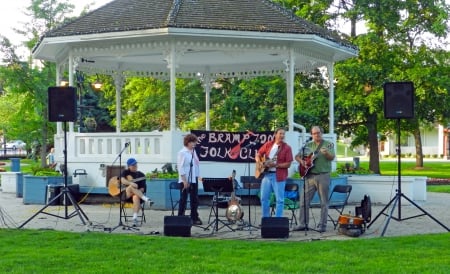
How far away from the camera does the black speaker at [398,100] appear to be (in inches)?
495

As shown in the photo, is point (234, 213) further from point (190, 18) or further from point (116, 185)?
point (190, 18)

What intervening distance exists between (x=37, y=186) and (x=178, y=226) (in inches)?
315

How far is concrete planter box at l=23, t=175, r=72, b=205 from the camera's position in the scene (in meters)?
18.0

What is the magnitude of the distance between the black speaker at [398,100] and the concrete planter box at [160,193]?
577cm

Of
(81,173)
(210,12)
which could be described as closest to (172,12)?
(210,12)

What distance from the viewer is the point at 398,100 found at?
12664 mm

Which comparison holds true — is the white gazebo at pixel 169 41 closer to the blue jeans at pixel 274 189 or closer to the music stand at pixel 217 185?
the blue jeans at pixel 274 189

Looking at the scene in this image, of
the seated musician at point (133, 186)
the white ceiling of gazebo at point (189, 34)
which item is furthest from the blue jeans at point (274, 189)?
the white ceiling of gazebo at point (189, 34)

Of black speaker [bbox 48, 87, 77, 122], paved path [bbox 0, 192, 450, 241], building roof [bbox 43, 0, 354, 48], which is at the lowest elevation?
paved path [bbox 0, 192, 450, 241]

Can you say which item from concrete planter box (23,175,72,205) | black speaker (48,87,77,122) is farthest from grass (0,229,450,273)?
concrete planter box (23,175,72,205)

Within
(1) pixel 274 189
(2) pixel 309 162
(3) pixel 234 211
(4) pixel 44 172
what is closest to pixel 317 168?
(2) pixel 309 162

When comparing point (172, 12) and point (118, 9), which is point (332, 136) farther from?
point (118, 9)

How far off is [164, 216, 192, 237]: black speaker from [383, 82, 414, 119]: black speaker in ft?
13.9

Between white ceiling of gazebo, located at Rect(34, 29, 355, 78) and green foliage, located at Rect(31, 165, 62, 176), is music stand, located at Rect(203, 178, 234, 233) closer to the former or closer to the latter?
white ceiling of gazebo, located at Rect(34, 29, 355, 78)
